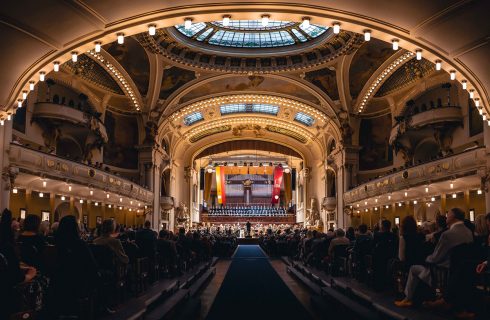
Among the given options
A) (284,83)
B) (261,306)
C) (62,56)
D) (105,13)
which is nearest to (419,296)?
(261,306)

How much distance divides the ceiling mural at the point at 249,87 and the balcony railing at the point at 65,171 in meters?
6.69

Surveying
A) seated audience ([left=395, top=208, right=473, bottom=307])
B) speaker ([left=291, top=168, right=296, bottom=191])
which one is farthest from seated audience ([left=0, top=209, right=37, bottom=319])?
speaker ([left=291, top=168, right=296, bottom=191])

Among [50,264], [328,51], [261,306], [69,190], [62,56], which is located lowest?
[261,306]

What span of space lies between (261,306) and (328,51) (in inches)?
782

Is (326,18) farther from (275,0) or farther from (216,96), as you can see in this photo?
(216,96)

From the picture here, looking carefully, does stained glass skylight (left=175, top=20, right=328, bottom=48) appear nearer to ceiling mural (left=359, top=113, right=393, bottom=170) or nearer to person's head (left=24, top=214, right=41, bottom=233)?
ceiling mural (left=359, top=113, right=393, bottom=170)

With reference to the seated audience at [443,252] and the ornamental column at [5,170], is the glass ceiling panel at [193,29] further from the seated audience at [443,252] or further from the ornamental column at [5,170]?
the seated audience at [443,252]

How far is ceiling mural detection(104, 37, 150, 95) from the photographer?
2364cm

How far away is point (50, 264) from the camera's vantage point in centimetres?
584

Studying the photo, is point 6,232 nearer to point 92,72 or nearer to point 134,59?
point 92,72

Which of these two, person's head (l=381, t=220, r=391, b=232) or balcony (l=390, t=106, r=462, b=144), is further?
balcony (l=390, t=106, r=462, b=144)

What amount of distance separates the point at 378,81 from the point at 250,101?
8.01m

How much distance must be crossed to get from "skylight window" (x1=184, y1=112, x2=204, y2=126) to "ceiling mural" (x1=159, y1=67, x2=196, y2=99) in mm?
5500

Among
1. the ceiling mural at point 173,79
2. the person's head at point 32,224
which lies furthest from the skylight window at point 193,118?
the person's head at point 32,224
